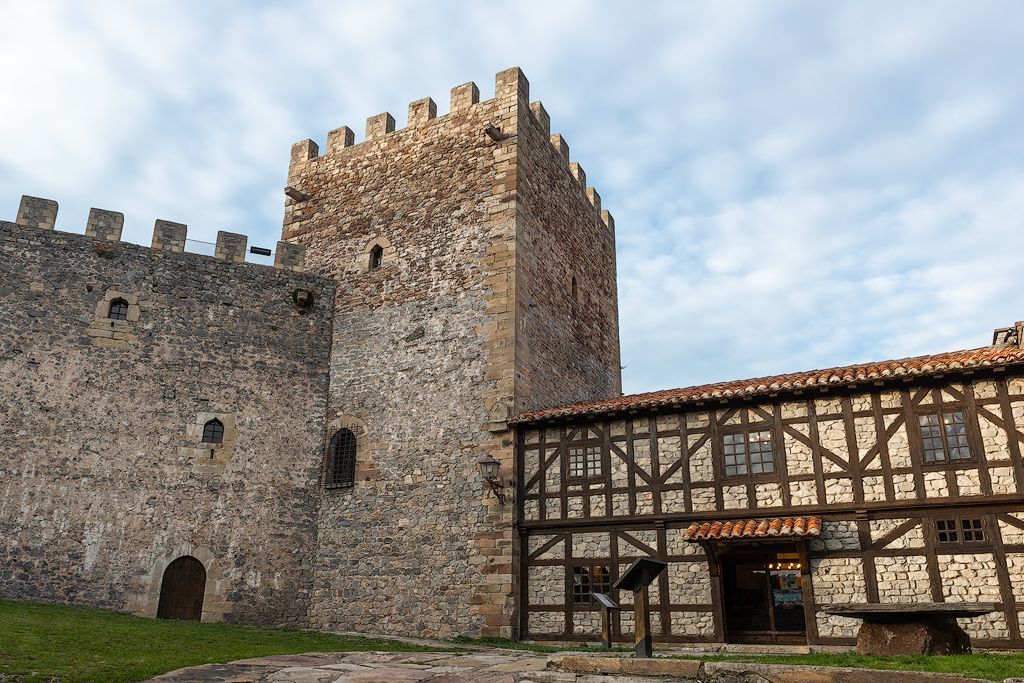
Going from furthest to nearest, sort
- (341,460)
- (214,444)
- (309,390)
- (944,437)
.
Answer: (309,390)
(341,460)
(214,444)
(944,437)

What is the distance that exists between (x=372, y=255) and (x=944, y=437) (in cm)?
1330

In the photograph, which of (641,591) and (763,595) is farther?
(763,595)

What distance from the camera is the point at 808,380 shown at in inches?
533

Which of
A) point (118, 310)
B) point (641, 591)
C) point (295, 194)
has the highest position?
point (295, 194)

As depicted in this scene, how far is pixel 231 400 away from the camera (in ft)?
57.8

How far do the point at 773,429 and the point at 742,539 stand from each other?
2.15 m

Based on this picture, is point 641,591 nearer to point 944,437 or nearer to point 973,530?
point 973,530

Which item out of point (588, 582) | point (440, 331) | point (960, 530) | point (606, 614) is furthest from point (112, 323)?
point (960, 530)

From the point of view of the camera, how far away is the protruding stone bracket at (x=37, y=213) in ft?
57.6

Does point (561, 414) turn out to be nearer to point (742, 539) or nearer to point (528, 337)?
point (528, 337)

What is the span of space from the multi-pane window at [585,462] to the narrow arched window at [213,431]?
7.94 m

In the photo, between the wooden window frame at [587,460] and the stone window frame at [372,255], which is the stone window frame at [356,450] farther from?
the wooden window frame at [587,460]

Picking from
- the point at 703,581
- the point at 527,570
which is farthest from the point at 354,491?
the point at 703,581

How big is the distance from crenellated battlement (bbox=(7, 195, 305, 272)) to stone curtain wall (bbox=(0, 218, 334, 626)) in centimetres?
20
